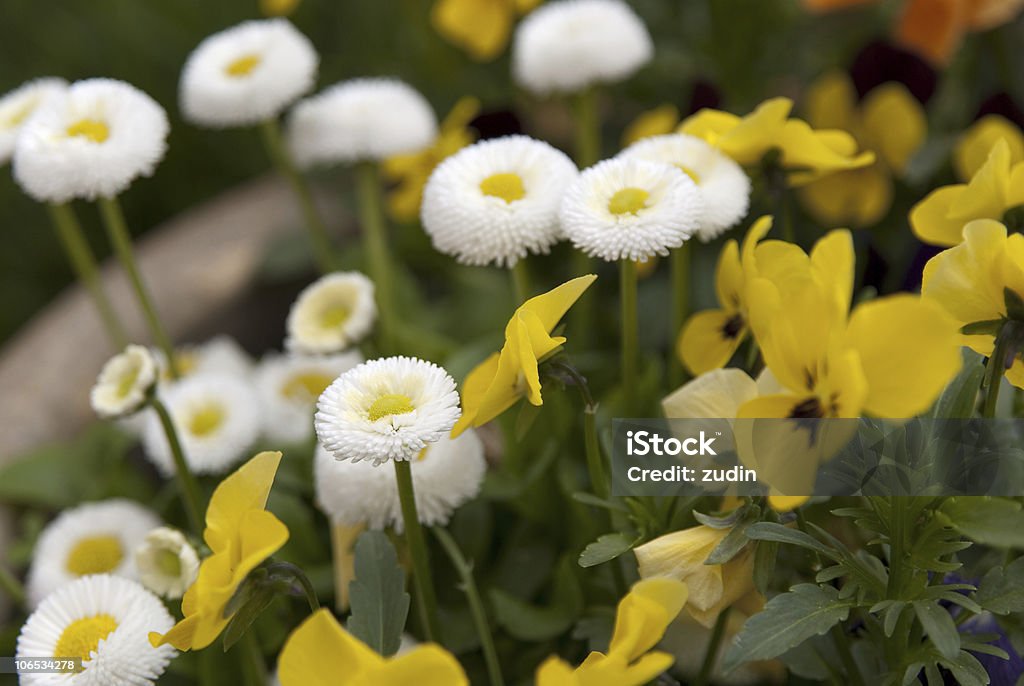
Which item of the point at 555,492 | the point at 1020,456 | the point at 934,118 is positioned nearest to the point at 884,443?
the point at 1020,456

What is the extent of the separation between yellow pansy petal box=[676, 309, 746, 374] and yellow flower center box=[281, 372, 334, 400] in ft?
0.77

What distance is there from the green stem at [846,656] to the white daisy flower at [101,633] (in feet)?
0.89

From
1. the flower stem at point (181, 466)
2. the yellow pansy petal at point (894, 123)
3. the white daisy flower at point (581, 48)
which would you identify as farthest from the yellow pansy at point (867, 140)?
the flower stem at point (181, 466)

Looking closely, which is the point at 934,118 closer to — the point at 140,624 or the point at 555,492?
the point at 555,492

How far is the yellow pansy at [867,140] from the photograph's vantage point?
0.77 metres

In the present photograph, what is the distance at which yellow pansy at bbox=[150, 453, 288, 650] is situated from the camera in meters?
0.33

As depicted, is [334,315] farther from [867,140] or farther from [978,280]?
[867,140]

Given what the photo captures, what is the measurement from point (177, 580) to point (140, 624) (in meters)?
0.04

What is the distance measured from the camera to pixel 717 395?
415mm

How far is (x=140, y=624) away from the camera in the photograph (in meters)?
0.40

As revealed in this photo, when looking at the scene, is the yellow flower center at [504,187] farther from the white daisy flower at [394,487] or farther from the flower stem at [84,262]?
the flower stem at [84,262]

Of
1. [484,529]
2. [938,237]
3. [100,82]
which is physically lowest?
[484,529]

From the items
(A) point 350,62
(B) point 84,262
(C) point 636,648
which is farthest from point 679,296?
(A) point 350,62

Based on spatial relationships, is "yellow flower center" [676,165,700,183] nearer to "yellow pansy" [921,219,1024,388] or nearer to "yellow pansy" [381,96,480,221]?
"yellow pansy" [921,219,1024,388]
